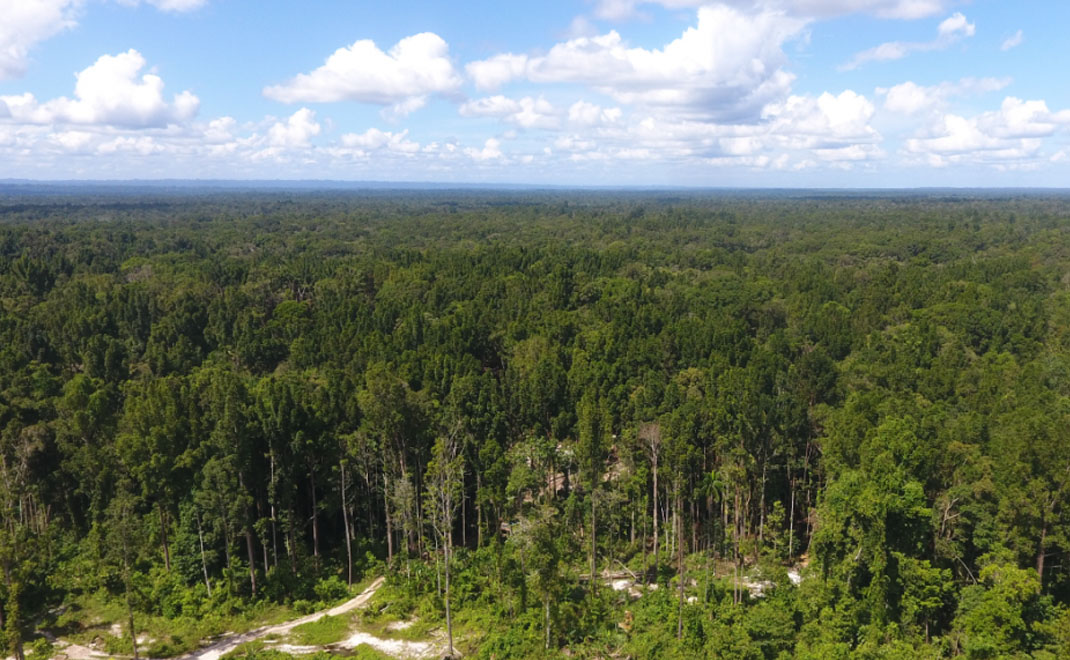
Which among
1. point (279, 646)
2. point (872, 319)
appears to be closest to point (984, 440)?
point (279, 646)

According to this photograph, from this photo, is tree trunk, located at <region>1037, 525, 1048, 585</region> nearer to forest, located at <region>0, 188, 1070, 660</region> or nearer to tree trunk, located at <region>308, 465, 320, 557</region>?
forest, located at <region>0, 188, 1070, 660</region>

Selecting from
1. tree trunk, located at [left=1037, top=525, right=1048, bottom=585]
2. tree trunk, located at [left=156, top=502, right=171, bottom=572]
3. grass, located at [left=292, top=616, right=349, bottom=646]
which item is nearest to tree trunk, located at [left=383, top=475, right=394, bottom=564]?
grass, located at [left=292, top=616, right=349, bottom=646]

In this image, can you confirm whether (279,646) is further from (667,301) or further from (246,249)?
(246,249)

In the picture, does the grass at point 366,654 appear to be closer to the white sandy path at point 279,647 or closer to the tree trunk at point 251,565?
the white sandy path at point 279,647

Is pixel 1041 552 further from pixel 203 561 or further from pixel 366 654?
pixel 203 561

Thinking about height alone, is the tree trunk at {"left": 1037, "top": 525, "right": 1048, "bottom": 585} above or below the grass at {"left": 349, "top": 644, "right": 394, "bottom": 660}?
above
